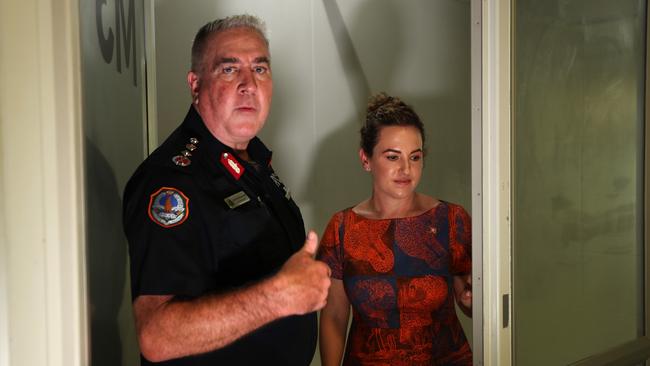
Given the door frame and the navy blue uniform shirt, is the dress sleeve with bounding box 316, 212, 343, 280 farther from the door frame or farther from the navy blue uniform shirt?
the door frame

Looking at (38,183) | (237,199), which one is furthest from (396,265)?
(38,183)

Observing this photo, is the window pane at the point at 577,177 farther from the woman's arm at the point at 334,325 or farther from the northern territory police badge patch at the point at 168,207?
the northern territory police badge patch at the point at 168,207

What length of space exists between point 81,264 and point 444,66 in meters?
2.30

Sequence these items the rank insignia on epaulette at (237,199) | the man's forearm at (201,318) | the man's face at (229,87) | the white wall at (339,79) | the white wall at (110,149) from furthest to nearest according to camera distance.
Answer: the white wall at (339,79), the man's face at (229,87), the rank insignia on epaulette at (237,199), the white wall at (110,149), the man's forearm at (201,318)

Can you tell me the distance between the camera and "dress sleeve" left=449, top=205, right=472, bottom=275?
170 centimetres

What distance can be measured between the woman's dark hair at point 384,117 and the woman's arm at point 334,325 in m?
0.42

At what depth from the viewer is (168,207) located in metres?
1.16

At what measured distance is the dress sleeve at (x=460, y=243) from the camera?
1.70 m

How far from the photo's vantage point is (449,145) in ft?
9.40

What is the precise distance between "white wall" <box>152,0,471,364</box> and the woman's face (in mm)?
679

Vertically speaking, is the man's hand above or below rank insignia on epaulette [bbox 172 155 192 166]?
below

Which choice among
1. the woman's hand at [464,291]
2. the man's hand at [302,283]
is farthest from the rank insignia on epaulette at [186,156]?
the woman's hand at [464,291]

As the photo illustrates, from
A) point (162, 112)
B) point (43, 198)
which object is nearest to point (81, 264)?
point (43, 198)

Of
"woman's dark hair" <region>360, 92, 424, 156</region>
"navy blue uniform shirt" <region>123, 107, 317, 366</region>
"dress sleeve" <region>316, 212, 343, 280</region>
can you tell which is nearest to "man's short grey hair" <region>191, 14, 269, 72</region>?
"navy blue uniform shirt" <region>123, 107, 317, 366</region>
